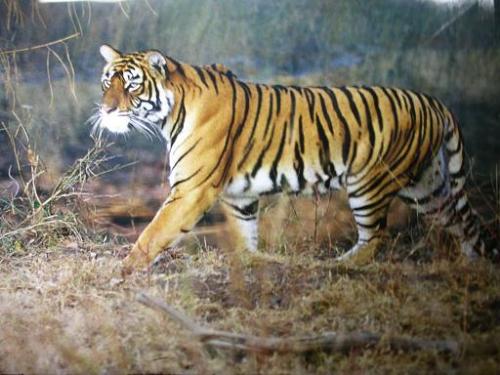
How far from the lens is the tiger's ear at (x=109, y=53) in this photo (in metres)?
4.16

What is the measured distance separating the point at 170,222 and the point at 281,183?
606 millimetres

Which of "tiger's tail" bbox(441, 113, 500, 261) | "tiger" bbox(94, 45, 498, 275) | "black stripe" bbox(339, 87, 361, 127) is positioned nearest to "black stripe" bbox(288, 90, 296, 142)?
"tiger" bbox(94, 45, 498, 275)

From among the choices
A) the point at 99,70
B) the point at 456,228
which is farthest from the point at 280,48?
the point at 456,228

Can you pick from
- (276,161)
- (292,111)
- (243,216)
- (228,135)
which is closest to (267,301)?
(243,216)

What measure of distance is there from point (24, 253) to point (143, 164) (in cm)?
84

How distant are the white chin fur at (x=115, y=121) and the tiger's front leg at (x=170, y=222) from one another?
0.43 m

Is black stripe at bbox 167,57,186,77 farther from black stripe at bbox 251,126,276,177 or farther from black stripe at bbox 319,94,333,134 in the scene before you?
black stripe at bbox 319,94,333,134

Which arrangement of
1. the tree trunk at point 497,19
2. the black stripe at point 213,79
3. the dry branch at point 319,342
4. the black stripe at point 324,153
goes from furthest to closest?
the black stripe at point 213,79 → the black stripe at point 324,153 → the tree trunk at point 497,19 → the dry branch at point 319,342

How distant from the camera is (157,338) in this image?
12.6 feet

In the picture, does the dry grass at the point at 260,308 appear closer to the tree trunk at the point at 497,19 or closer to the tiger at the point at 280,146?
the tiger at the point at 280,146

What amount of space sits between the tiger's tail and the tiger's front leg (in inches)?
45.6

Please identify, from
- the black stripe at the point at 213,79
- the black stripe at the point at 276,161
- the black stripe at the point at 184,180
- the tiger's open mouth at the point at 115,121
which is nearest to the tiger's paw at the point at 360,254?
the black stripe at the point at 276,161

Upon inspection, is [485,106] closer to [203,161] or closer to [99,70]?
[203,161]

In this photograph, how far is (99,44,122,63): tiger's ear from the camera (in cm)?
416
